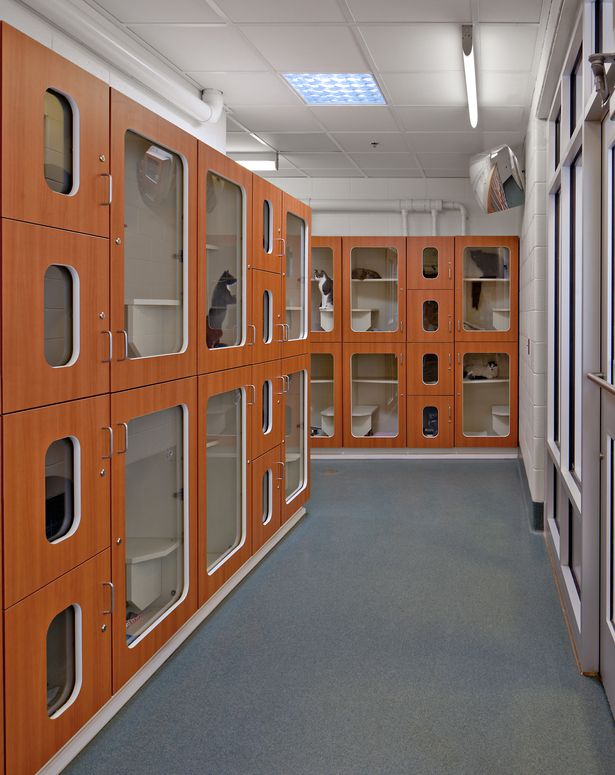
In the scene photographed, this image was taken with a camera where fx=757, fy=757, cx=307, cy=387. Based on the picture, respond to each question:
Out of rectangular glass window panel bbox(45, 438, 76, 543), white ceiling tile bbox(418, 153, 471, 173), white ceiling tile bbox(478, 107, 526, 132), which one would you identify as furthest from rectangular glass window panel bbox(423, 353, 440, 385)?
rectangular glass window panel bbox(45, 438, 76, 543)

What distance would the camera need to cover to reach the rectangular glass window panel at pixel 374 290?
22.7ft

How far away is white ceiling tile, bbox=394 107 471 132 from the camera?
5031 mm

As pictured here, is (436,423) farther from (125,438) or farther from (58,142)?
(58,142)

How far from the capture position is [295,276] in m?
4.56

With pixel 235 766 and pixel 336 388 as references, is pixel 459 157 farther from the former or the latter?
pixel 235 766

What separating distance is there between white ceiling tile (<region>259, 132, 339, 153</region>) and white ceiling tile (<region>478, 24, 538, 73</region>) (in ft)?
5.89

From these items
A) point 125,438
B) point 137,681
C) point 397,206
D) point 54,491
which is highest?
point 397,206

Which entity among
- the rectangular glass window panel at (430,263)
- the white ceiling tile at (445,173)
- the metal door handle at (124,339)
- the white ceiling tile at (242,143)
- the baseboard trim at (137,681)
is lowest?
the baseboard trim at (137,681)

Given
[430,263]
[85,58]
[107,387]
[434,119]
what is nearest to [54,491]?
[107,387]

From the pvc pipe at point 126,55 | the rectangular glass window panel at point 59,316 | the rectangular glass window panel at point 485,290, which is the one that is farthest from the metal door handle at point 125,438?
the rectangular glass window panel at point 485,290

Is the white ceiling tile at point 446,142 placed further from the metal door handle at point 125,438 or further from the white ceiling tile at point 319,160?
the metal door handle at point 125,438

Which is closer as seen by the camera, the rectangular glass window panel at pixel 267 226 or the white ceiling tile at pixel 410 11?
the white ceiling tile at pixel 410 11

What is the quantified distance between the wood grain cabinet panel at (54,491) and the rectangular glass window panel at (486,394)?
5234mm

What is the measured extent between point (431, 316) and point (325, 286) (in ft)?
3.30
